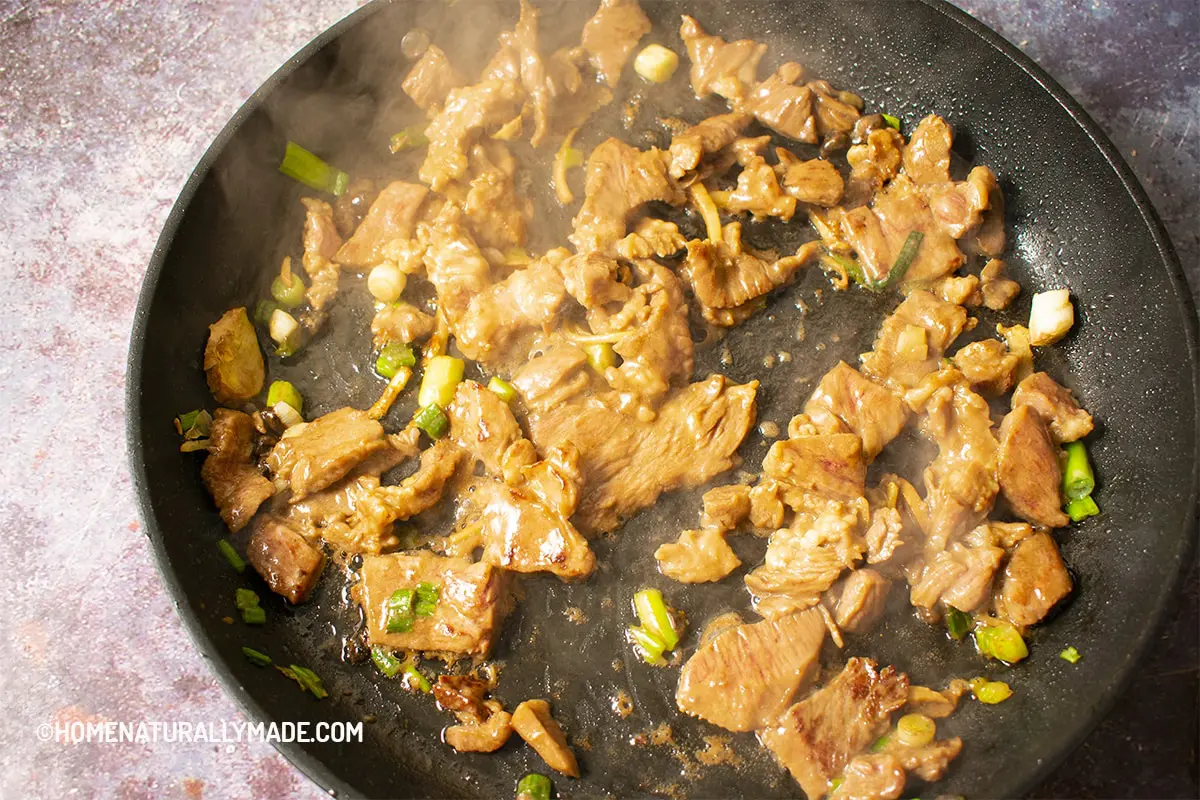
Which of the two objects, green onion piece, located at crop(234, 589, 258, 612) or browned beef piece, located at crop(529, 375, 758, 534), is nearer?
green onion piece, located at crop(234, 589, 258, 612)

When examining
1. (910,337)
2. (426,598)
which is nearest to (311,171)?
(426,598)

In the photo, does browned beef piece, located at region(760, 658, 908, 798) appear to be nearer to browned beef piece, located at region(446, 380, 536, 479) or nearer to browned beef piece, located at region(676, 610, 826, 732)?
browned beef piece, located at region(676, 610, 826, 732)

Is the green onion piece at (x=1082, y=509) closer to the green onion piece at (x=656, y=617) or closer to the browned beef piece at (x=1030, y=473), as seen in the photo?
the browned beef piece at (x=1030, y=473)

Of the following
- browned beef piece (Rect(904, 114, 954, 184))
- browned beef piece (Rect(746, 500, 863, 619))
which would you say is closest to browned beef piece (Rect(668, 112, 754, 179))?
browned beef piece (Rect(904, 114, 954, 184))

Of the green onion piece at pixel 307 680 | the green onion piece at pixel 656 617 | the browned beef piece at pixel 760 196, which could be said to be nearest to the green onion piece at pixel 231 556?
the green onion piece at pixel 307 680

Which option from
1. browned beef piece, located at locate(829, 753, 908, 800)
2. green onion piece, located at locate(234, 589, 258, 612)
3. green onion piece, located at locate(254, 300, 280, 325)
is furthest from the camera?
green onion piece, located at locate(254, 300, 280, 325)
